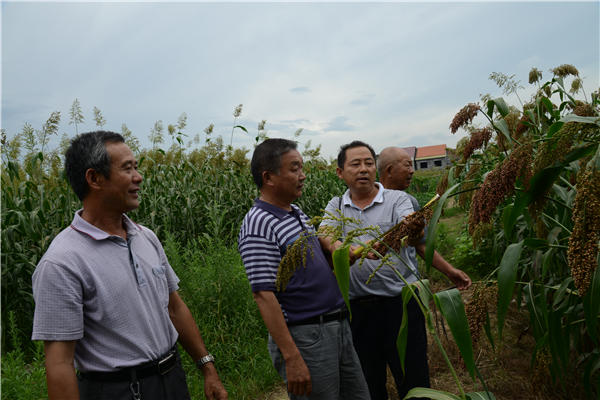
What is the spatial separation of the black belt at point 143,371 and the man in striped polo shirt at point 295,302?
1.50 feet

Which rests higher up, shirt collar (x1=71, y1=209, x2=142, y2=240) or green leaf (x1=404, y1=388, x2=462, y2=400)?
shirt collar (x1=71, y1=209, x2=142, y2=240)

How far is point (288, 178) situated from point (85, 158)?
0.95 metres

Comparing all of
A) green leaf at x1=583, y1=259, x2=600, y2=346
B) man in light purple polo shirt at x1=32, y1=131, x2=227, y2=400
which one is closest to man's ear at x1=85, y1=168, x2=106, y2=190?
man in light purple polo shirt at x1=32, y1=131, x2=227, y2=400

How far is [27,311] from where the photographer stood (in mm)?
3861

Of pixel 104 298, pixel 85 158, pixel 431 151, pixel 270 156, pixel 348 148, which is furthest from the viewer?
pixel 431 151

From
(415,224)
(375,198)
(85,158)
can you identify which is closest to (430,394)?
(415,224)

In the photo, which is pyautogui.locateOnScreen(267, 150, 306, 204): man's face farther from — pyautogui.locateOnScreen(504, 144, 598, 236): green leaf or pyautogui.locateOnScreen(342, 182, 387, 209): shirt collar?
pyautogui.locateOnScreen(504, 144, 598, 236): green leaf

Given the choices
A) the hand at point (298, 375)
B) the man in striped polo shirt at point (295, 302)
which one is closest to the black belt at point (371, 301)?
the man in striped polo shirt at point (295, 302)

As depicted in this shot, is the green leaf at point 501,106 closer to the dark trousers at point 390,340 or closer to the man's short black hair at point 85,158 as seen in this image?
the dark trousers at point 390,340

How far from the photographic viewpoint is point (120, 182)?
163 cm

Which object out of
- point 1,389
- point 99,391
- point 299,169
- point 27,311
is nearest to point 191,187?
point 27,311

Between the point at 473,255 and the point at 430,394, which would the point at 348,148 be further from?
the point at 473,255

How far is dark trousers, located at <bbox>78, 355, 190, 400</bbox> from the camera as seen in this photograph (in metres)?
1.48

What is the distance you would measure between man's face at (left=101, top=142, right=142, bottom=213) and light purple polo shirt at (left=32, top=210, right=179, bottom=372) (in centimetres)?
14
